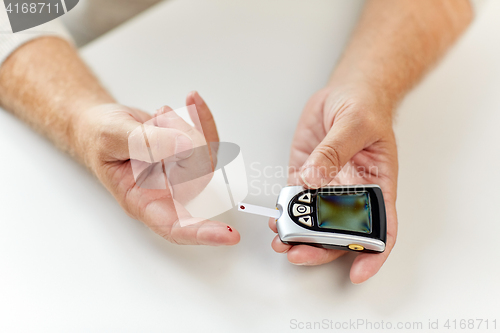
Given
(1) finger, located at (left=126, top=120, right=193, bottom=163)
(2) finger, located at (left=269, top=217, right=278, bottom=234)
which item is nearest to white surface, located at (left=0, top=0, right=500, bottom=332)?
(2) finger, located at (left=269, top=217, right=278, bottom=234)

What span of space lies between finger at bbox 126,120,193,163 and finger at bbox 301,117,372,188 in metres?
0.17

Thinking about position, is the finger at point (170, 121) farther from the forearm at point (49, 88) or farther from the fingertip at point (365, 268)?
the fingertip at point (365, 268)

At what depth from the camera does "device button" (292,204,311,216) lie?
508mm

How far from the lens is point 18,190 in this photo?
0.60m

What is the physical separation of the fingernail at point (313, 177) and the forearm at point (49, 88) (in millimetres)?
388

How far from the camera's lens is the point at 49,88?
69 centimetres

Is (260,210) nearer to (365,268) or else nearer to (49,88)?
(365,268)

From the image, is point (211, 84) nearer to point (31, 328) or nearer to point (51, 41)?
point (51, 41)

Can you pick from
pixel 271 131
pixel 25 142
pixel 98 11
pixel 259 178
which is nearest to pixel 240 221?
pixel 259 178

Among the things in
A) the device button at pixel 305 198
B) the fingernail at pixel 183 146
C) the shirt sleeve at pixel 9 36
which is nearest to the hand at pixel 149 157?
the fingernail at pixel 183 146

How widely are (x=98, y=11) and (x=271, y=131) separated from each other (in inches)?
20.4

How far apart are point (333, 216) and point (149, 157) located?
0.26 metres

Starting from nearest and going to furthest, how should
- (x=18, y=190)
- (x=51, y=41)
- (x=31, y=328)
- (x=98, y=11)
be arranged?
(x=31, y=328), (x=18, y=190), (x=51, y=41), (x=98, y=11)

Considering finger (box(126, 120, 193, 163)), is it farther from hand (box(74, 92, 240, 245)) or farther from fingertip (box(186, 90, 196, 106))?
fingertip (box(186, 90, 196, 106))
